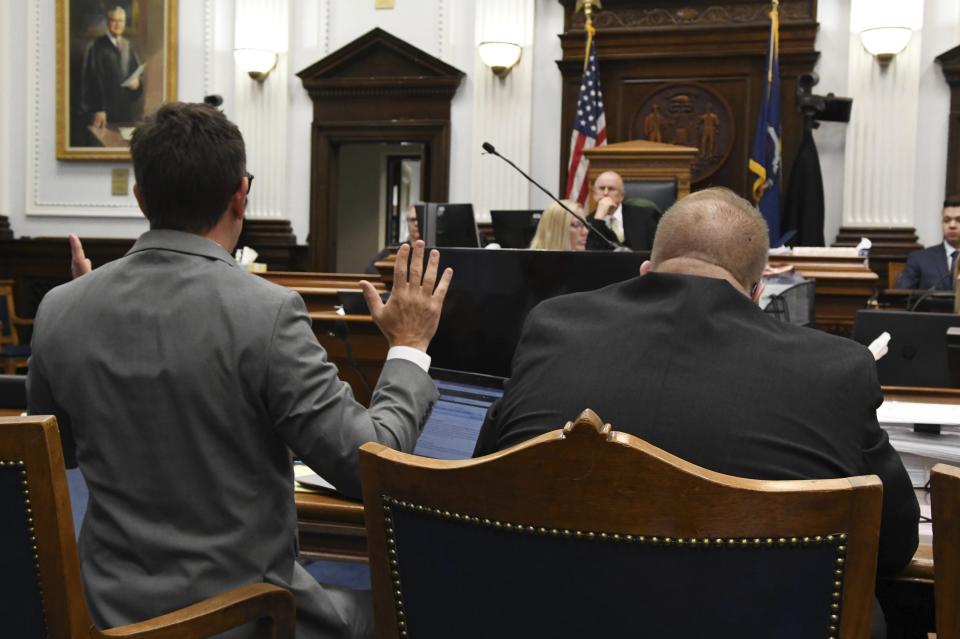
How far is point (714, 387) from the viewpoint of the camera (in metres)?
1.29

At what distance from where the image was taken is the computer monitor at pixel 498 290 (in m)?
2.05

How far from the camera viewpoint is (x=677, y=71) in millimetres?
8094

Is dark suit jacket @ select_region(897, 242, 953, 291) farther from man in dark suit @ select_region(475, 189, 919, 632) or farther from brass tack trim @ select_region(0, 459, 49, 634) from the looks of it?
brass tack trim @ select_region(0, 459, 49, 634)

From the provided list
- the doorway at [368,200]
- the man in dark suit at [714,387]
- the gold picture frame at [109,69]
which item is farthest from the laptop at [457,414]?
the doorway at [368,200]

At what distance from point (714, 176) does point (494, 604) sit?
24.3ft

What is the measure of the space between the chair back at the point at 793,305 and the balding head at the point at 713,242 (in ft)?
5.24

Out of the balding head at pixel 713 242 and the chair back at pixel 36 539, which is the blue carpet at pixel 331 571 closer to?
the chair back at pixel 36 539

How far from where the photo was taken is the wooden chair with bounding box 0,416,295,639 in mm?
1251

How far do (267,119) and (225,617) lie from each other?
7.96 meters

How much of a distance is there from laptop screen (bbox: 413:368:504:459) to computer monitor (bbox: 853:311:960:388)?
1359mm

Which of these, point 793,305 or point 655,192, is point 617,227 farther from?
point 793,305

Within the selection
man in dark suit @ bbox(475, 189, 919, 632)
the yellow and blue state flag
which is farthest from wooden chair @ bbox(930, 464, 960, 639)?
the yellow and blue state flag

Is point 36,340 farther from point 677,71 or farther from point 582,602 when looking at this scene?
point 677,71

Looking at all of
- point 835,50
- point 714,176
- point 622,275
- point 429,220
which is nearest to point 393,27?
point 714,176
